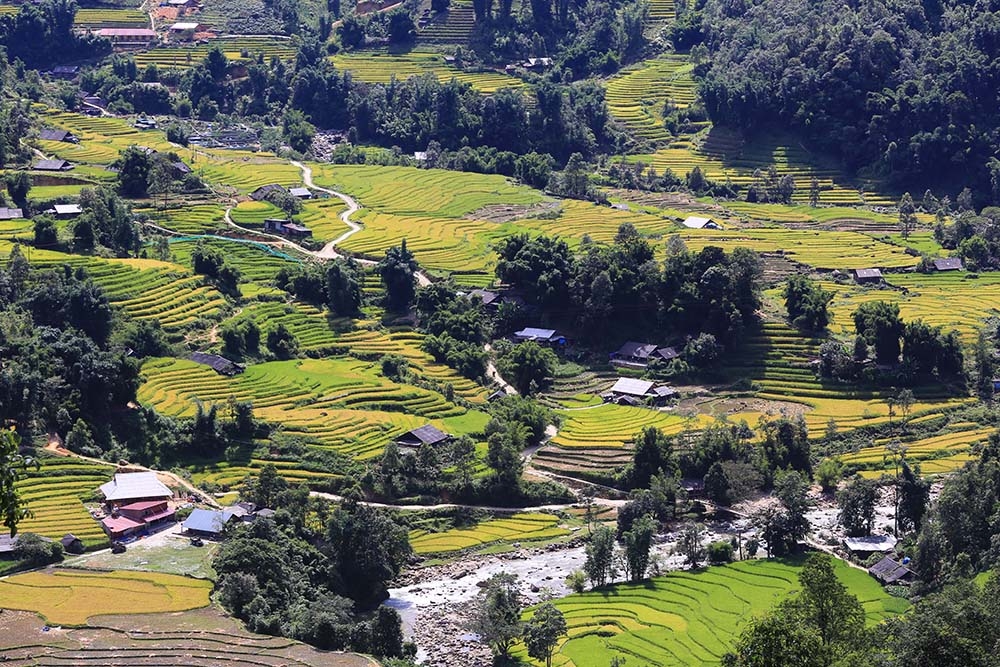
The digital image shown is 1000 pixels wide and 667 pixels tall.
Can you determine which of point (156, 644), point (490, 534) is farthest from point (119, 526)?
point (490, 534)

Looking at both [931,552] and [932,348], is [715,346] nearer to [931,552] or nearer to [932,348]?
[932,348]

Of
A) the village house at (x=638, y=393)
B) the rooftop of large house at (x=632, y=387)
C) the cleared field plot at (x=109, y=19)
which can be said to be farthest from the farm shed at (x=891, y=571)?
the cleared field plot at (x=109, y=19)

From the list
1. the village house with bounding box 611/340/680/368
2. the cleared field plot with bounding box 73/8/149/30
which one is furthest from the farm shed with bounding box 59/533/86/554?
the cleared field plot with bounding box 73/8/149/30

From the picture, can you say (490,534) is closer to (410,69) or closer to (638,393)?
(638,393)

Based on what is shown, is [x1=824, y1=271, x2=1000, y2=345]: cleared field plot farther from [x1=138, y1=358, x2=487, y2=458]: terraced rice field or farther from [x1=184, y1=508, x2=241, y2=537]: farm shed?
[x1=184, y1=508, x2=241, y2=537]: farm shed

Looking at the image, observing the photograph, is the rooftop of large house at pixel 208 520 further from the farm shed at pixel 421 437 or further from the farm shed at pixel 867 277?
→ the farm shed at pixel 867 277

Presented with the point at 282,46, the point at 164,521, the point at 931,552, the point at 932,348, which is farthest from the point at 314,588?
the point at 282,46
